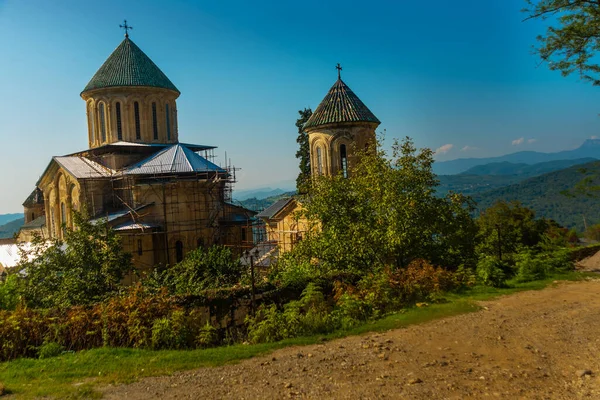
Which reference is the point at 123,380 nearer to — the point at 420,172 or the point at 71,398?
the point at 71,398

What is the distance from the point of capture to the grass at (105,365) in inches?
218

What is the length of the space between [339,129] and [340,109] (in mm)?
703

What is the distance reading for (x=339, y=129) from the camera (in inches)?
624

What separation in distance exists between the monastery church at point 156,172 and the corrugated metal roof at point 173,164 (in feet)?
0.13

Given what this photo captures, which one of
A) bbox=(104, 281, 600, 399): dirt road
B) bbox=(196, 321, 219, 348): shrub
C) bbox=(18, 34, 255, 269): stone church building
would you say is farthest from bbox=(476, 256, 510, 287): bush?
bbox=(18, 34, 255, 269): stone church building

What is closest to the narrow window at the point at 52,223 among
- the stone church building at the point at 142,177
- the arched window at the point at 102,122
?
the stone church building at the point at 142,177

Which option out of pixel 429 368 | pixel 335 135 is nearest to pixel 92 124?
pixel 335 135

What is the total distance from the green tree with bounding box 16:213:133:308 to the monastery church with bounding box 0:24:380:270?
177 inches

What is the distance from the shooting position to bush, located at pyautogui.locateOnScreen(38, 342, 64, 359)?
676cm

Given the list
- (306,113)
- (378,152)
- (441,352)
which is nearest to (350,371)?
(441,352)

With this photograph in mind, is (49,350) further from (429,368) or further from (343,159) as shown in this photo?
(343,159)

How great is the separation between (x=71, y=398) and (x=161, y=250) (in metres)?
13.4

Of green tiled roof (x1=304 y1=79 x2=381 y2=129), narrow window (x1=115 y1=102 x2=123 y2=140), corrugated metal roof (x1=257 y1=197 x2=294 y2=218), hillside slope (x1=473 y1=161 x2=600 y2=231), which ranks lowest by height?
hillside slope (x1=473 y1=161 x2=600 y2=231)

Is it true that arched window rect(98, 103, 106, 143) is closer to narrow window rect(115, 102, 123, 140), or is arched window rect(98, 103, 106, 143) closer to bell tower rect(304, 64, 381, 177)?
narrow window rect(115, 102, 123, 140)
